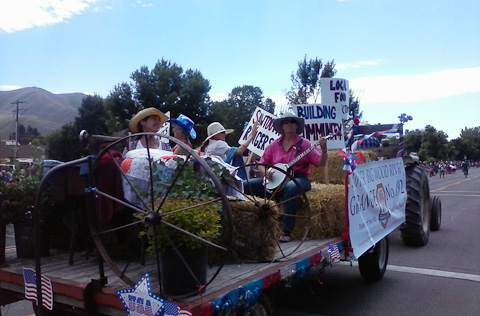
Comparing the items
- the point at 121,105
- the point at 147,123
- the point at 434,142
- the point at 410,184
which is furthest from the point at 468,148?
the point at 147,123

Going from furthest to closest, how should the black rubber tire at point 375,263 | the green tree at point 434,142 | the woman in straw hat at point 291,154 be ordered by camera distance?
1. the green tree at point 434,142
2. the black rubber tire at point 375,263
3. the woman in straw hat at point 291,154

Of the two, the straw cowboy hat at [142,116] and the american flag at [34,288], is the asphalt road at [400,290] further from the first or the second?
the straw cowboy hat at [142,116]

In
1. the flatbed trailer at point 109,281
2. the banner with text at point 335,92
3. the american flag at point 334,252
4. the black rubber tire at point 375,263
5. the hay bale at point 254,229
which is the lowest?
the black rubber tire at point 375,263

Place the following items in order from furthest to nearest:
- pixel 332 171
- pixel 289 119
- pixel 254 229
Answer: pixel 332 171 < pixel 289 119 < pixel 254 229

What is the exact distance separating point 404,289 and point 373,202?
1479 millimetres

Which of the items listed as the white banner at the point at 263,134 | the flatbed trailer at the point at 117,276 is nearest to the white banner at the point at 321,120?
the white banner at the point at 263,134

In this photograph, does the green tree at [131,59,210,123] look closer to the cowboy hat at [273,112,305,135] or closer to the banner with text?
the banner with text

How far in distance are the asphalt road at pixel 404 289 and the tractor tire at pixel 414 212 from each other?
0.62 feet

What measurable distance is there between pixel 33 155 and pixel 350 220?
10.1 feet

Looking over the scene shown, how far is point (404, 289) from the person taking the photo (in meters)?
6.12

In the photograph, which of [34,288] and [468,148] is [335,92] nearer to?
[34,288]

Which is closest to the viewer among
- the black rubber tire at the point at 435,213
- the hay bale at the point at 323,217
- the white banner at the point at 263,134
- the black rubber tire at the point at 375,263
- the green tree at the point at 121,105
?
the hay bale at the point at 323,217

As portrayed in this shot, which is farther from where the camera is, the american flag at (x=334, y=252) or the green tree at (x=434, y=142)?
the green tree at (x=434, y=142)

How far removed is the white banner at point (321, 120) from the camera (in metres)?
6.92
